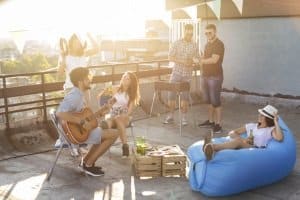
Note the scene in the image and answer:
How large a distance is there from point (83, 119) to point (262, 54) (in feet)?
23.5

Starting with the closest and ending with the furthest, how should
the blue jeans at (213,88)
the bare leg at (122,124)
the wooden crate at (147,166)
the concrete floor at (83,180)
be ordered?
the concrete floor at (83,180) → the wooden crate at (147,166) → the bare leg at (122,124) → the blue jeans at (213,88)

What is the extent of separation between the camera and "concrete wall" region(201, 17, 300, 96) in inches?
433

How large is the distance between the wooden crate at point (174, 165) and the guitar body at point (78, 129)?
1.08 metres

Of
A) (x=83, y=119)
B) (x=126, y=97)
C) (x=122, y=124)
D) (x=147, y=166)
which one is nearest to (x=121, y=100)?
(x=126, y=97)

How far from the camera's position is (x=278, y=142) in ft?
18.7

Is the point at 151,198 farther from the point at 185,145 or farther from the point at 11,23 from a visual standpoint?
the point at 11,23

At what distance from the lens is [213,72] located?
847 centimetres

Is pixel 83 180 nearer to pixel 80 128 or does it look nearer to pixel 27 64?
pixel 80 128

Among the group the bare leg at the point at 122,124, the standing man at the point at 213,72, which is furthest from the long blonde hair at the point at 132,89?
the standing man at the point at 213,72

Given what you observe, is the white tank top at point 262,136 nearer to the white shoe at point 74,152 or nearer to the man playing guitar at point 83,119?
the man playing guitar at point 83,119

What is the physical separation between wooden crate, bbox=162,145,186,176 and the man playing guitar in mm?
843

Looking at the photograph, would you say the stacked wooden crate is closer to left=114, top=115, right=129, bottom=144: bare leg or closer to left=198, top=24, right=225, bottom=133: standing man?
left=114, top=115, right=129, bottom=144: bare leg

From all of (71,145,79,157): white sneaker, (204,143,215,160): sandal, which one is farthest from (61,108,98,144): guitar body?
(204,143,215,160): sandal

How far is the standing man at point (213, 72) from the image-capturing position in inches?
327
